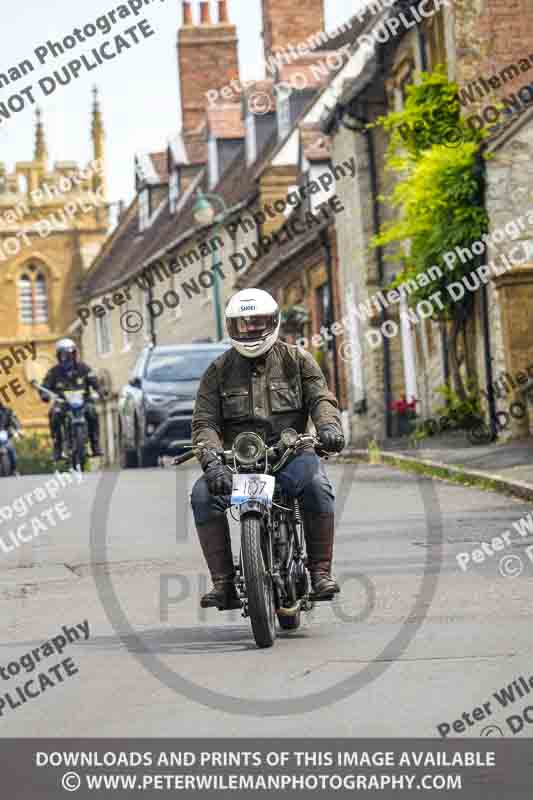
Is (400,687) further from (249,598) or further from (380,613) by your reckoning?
(380,613)

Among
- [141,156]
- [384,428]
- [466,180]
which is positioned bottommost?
[384,428]

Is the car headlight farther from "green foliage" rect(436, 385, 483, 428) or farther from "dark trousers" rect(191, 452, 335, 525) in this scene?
"dark trousers" rect(191, 452, 335, 525)

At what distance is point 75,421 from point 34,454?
61.1m

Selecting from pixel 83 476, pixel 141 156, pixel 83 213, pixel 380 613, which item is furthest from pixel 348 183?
pixel 83 213

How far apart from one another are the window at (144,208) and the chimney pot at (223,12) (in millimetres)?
9300

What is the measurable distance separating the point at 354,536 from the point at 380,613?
427cm

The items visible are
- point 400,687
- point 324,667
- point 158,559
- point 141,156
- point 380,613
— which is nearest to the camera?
point 400,687

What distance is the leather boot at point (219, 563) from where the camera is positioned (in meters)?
9.01

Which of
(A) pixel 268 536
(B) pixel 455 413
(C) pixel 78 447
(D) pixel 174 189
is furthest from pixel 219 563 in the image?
(D) pixel 174 189
